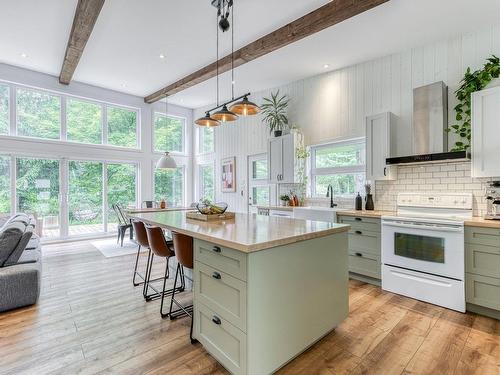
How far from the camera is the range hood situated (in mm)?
3385

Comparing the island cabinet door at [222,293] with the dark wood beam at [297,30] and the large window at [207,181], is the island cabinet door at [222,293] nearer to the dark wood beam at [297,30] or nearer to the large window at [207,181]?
the dark wood beam at [297,30]

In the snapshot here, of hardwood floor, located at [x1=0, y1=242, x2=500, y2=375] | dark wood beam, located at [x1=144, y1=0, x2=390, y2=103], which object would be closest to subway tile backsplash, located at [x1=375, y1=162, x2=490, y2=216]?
hardwood floor, located at [x1=0, y1=242, x2=500, y2=375]

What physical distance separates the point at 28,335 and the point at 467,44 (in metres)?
5.74

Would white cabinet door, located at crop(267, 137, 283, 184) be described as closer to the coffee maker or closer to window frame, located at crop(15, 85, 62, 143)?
the coffee maker

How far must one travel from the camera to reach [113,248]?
5.50 metres

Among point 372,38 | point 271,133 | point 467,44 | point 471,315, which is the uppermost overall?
point 372,38

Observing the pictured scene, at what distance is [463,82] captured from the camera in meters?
3.41

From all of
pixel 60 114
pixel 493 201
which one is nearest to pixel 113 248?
pixel 60 114

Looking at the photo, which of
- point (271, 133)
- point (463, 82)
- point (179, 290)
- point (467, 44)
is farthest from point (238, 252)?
point (271, 133)

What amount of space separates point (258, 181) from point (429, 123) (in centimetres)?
357

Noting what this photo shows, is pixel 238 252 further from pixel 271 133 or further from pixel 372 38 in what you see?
pixel 271 133

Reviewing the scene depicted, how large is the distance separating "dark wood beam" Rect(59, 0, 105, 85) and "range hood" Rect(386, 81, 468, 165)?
4.17m

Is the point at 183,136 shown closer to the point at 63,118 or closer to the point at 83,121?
the point at 83,121

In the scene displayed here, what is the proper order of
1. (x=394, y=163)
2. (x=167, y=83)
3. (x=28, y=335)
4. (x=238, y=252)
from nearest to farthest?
(x=238, y=252)
(x=28, y=335)
(x=394, y=163)
(x=167, y=83)
